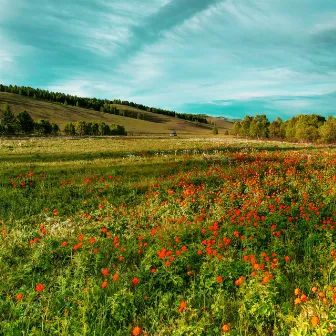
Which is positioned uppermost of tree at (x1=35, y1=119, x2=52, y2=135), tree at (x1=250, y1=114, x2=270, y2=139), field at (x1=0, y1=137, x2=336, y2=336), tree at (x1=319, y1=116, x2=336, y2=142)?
tree at (x1=250, y1=114, x2=270, y2=139)

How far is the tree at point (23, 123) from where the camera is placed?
90.1 m

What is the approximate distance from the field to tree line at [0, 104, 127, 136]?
94.7 m

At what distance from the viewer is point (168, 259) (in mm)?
4805

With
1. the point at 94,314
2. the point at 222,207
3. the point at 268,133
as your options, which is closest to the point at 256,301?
the point at 94,314

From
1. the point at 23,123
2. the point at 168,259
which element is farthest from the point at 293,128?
the point at 23,123

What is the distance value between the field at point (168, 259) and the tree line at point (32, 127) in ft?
311

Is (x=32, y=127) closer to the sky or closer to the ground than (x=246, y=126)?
closer to the ground

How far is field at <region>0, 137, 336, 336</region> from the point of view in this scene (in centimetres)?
361

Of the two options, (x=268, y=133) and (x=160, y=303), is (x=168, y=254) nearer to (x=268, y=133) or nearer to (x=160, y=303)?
(x=160, y=303)

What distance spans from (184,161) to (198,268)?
11.6m

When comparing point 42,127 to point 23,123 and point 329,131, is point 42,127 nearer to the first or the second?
point 23,123

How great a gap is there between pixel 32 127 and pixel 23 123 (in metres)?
3.62

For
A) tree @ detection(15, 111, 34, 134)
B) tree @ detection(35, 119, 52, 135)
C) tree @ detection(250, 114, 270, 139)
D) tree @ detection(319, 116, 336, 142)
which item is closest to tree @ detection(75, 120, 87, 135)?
tree @ detection(35, 119, 52, 135)

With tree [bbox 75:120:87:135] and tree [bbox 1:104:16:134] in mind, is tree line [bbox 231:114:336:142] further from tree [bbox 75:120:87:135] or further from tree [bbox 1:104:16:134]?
tree [bbox 1:104:16:134]
